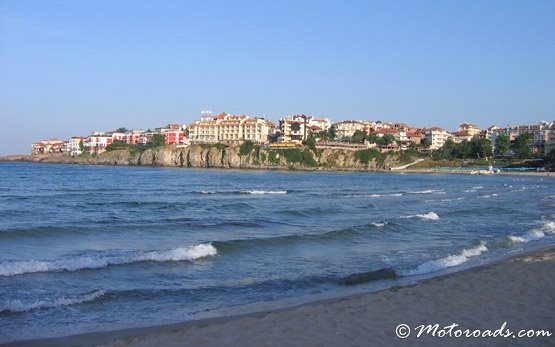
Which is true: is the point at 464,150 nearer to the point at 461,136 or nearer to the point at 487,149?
the point at 487,149

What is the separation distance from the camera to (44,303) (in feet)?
35.2

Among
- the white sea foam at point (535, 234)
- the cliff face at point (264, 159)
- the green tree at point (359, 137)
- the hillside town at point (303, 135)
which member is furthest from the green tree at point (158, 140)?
the white sea foam at point (535, 234)

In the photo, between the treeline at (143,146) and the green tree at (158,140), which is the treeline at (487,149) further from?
the treeline at (143,146)

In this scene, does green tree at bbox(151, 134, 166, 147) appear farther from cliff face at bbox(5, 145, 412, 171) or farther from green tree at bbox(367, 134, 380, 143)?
green tree at bbox(367, 134, 380, 143)

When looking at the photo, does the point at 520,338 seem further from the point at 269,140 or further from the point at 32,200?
the point at 269,140

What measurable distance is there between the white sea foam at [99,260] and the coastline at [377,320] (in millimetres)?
5894

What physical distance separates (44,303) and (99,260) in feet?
14.0

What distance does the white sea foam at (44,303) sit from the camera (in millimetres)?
10273

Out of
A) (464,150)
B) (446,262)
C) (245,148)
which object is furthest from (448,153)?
(446,262)

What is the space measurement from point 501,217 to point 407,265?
1714 cm

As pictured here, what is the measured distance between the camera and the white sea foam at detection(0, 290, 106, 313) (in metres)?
10.3

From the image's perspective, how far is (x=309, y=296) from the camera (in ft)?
39.0

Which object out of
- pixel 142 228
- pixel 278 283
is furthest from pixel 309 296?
pixel 142 228

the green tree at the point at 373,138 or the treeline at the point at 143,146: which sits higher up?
the green tree at the point at 373,138
